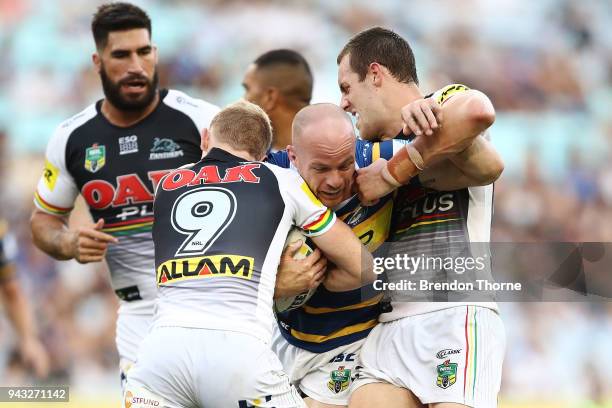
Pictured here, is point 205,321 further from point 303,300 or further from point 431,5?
point 431,5

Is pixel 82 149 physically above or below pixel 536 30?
below

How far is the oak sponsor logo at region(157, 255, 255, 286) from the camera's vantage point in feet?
13.0

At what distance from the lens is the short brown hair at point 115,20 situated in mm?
6328

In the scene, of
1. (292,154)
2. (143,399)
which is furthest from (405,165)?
Answer: (143,399)

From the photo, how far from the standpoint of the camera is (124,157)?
20.2ft

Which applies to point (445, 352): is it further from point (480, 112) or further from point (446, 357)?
point (480, 112)

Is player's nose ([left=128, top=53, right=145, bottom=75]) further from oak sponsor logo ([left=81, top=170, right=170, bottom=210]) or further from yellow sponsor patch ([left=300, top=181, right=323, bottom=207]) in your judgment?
yellow sponsor patch ([left=300, top=181, right=323, bottom=207])

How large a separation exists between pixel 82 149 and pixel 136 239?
70 centimetres

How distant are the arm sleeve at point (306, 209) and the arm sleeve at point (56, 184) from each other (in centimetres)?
256

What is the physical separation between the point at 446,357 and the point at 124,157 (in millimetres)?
2783

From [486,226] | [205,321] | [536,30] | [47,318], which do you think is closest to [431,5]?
[536,30]

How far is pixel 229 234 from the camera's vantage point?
3980 millimetres

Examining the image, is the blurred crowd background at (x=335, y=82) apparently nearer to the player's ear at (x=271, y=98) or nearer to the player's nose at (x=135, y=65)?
the player's ear at (x=271, y=98)

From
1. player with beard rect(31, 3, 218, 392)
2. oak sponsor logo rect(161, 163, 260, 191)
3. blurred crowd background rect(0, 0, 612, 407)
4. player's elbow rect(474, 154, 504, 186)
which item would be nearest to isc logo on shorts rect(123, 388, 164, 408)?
oak sponsor logo rect(161, 163, 260, 191)
